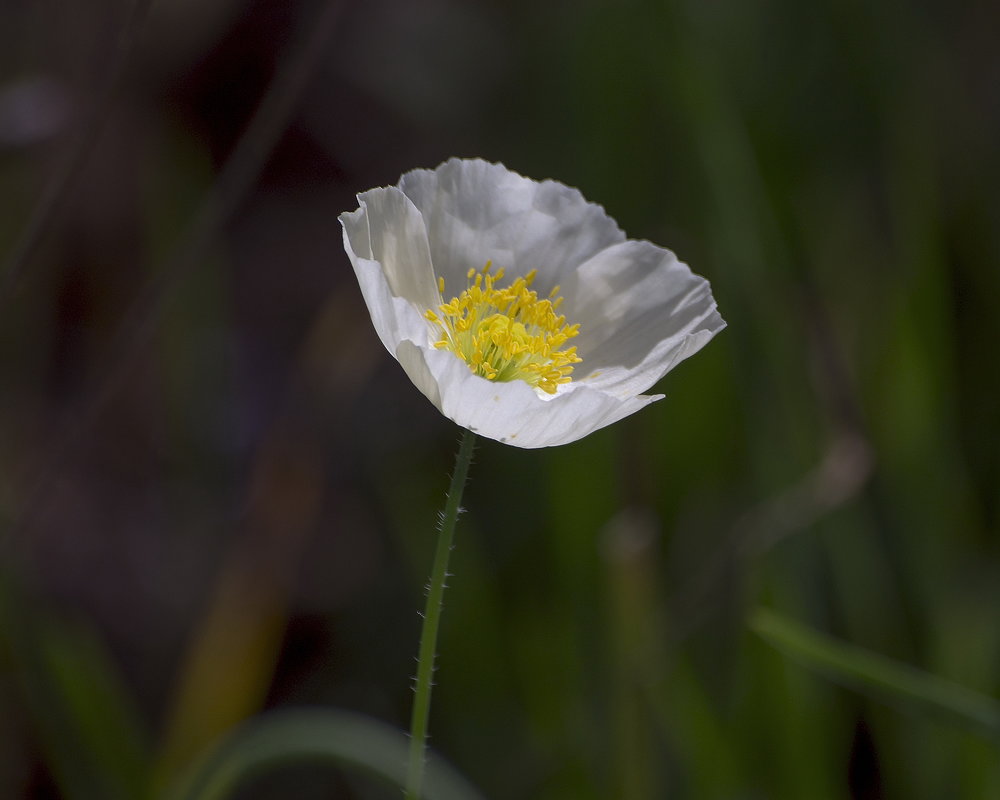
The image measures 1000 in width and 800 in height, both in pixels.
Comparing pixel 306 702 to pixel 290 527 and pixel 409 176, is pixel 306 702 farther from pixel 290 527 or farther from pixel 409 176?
pixel 409 176

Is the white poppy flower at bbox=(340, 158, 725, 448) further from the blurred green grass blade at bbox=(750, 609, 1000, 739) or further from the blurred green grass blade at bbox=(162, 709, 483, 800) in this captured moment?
the blurred green grass blade at bbox=(162, 709, 483, 800)

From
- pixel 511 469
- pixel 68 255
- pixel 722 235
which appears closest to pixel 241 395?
pixel 68 255

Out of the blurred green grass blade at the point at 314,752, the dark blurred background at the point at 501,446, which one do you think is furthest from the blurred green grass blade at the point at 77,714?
the blurred green grass blade at the point at 314,752

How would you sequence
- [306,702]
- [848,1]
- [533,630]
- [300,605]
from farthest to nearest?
1. [848,1]
2. [300,605]
3. [306,702]
4. [533,630]

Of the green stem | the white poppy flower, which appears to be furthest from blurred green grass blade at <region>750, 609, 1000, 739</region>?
the green stem

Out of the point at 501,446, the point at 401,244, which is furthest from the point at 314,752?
the point at 501,446

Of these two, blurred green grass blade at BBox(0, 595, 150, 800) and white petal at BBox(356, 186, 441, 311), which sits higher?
white petal at BBox(356, 186, 441, 311)
